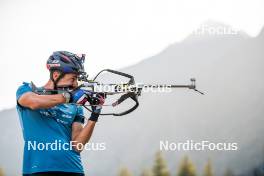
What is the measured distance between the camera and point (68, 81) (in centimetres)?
495

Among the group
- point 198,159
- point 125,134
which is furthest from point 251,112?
point 125,134

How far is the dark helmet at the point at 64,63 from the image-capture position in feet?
16.1

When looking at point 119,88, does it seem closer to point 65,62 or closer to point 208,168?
point 65,62

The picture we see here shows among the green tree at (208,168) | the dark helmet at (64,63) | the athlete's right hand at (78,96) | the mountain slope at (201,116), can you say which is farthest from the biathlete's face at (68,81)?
the mountain slope at (201,116)

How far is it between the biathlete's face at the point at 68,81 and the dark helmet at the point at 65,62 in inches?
1.6

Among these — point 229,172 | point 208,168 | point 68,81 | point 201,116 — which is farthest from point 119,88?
point 201,116

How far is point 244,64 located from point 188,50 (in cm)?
2712

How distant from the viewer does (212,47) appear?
129m

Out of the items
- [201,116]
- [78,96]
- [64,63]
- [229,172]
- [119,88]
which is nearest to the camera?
[78,96]

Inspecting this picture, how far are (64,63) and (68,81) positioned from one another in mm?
144

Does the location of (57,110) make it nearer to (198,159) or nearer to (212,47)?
(198,159)

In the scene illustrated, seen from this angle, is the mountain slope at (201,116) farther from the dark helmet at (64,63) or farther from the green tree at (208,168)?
the dark helmet at (64,63)

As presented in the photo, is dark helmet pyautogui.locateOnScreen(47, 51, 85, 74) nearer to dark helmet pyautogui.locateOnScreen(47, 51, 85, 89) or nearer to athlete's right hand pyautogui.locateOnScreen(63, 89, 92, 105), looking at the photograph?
dark helmet pyautogui.locateOnScreen(47, 51, 85, 89)

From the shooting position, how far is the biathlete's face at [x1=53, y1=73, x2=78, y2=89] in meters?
4.91
